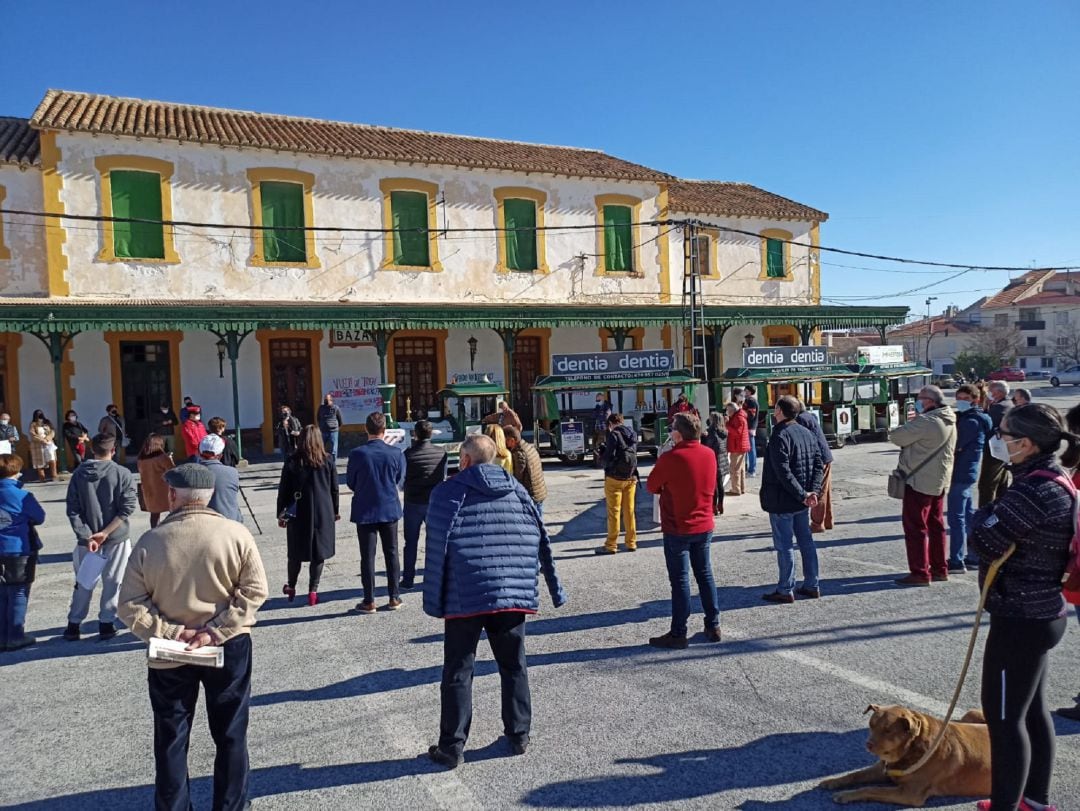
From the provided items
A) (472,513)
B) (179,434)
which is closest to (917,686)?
(472,513)

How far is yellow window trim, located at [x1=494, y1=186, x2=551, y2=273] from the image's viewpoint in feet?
75.0

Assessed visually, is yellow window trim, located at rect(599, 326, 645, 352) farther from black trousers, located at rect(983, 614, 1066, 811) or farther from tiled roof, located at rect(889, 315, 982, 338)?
tiled roof, located at rect(889, 315, 982, 338)

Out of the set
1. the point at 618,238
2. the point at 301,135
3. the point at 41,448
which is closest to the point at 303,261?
the point at 301,135

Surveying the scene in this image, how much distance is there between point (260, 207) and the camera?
20016 mm

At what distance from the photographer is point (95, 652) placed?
605 centimetres

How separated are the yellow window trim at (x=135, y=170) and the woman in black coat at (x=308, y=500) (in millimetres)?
14314

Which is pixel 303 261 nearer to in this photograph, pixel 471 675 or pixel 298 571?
pixel 298 571

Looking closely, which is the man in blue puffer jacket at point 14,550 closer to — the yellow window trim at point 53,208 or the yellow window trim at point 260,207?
the yellow window trim at point 53,208

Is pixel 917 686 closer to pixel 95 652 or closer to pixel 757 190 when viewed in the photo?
pixel 95 652

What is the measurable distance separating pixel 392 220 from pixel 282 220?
9.26 ft

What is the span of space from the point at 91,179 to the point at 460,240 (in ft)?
29.2

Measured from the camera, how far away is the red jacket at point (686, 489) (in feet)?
18.6

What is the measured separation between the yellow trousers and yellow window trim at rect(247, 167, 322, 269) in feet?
45.6

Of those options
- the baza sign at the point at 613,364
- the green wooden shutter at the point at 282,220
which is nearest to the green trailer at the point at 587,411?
the baza sign at the point at 613,364
